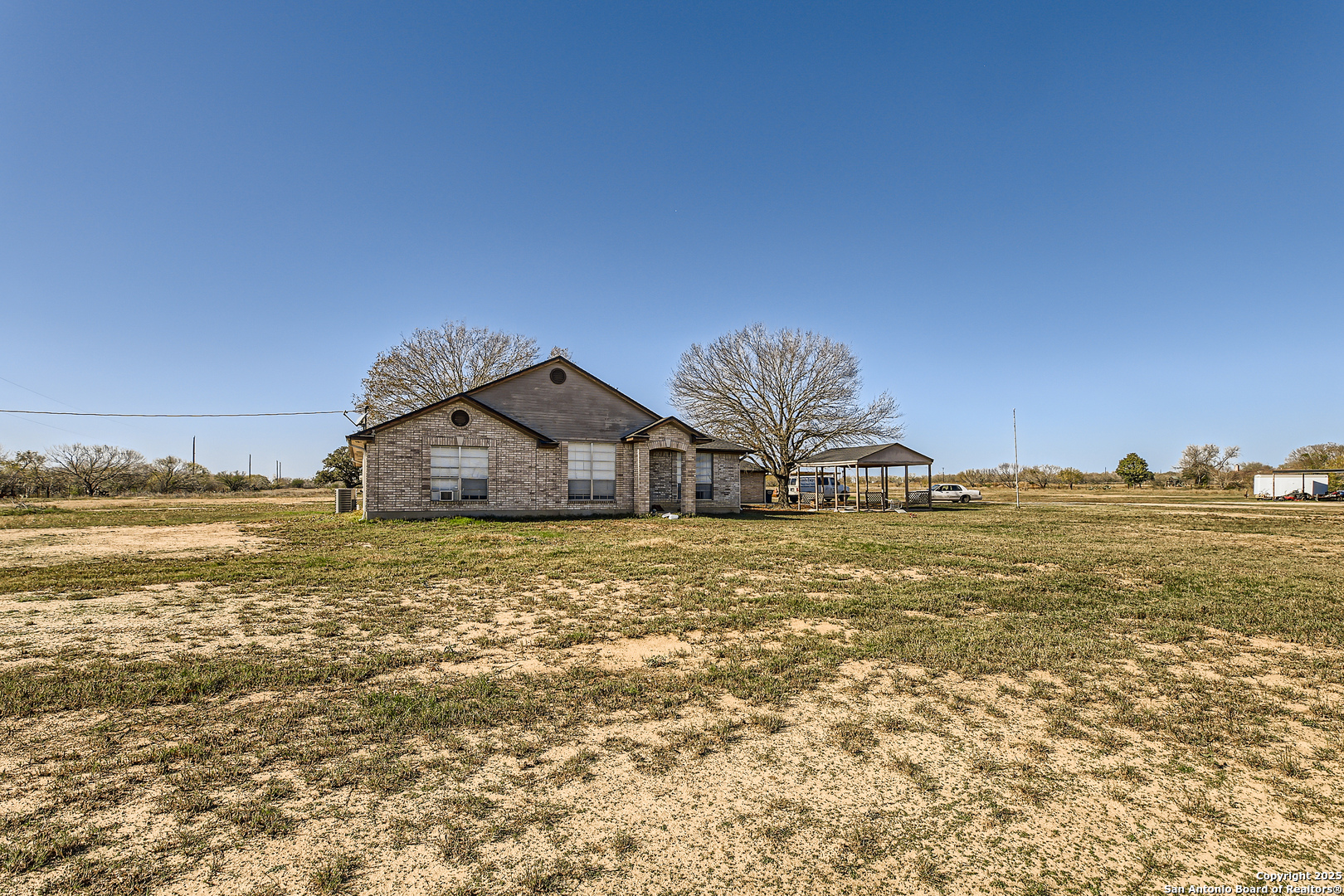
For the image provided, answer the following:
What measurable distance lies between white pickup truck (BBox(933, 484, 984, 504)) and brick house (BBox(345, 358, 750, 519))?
20.2 m

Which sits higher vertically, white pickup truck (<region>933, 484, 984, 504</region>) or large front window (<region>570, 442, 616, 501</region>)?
large front window (<region>570, 442, 616, 501</region>)

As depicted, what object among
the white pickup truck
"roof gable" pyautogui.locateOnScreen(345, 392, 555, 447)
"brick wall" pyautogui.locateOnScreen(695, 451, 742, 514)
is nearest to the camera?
"roof gable" pyautogui.locateOnScreen(345, 392, 555, 447)

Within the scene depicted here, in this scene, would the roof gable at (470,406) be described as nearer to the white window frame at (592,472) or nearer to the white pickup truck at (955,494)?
the white window frame at (592,472)

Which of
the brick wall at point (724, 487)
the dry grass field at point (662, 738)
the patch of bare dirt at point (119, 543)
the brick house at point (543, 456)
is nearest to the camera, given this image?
the dry grass field at point (662, 738)

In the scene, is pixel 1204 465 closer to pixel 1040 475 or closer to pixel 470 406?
pixel 1040 475

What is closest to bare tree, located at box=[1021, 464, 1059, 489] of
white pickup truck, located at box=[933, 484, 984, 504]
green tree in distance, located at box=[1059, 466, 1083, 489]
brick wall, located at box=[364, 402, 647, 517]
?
A: green tree in distance, located at box=[1059, 466, 1083, 489]

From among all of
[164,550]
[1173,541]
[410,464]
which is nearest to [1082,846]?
[164,550]

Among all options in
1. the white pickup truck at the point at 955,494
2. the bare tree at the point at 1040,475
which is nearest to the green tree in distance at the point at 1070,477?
the bare tree at the point at 1040,475

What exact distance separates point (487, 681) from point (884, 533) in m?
13.5

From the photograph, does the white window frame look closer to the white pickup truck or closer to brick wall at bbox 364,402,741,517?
brick wall at bbox 364,402,741,517

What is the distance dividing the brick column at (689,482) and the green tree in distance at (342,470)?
82.5ft

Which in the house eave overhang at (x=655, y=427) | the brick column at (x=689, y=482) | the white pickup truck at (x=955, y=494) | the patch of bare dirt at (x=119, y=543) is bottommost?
the white pickup truck at (x=955, y=494)

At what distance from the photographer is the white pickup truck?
38375 millimetres

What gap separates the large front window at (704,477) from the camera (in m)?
24.7
